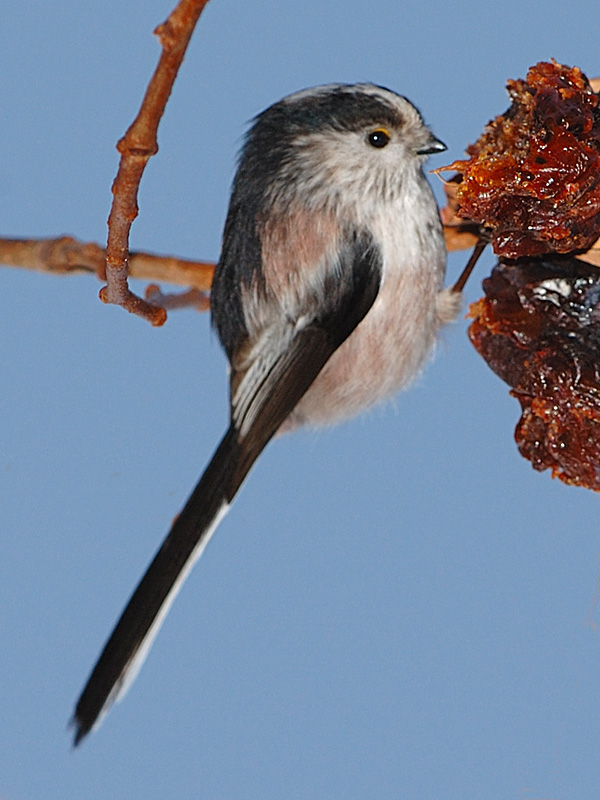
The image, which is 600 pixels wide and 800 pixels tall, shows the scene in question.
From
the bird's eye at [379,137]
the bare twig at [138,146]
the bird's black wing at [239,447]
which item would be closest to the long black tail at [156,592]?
the bird's black wing at [239,447]

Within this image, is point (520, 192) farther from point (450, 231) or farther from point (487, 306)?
point (450, 231)

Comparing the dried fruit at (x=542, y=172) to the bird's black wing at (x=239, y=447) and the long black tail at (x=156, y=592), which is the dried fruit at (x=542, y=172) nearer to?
the bird's black wing at (x=239, y=447)

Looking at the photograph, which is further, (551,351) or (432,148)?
(432,148)

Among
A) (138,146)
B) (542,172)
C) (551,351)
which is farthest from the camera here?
(551,351)

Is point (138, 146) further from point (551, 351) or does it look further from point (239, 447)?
point (551, 351)

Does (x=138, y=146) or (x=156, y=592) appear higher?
(x=138, y=146)

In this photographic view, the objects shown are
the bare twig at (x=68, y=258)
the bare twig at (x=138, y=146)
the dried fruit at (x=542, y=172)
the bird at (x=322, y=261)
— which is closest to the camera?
the bare twig at (x=138, y=146)

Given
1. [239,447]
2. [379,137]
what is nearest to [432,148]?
[379,137]
